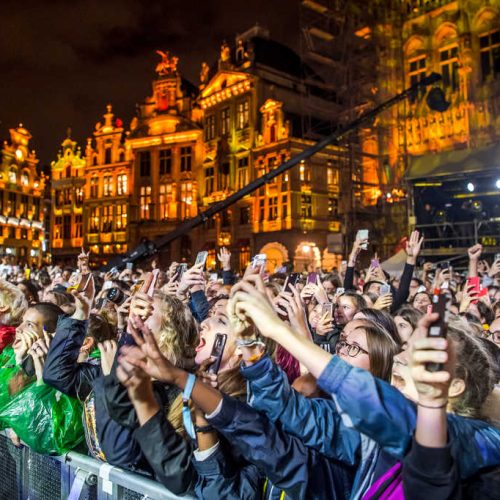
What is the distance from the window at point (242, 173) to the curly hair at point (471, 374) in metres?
32.7

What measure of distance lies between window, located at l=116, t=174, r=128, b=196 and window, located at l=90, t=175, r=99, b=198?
2377mm

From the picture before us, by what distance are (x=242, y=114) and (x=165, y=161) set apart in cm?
804

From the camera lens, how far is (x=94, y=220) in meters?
43.3

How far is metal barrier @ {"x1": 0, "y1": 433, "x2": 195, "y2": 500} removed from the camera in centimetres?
266

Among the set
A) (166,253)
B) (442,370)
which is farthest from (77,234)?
(442,370)

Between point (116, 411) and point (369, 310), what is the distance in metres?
2.35

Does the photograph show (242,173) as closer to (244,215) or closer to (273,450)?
(244,215)

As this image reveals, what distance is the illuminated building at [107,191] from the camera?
137 ft

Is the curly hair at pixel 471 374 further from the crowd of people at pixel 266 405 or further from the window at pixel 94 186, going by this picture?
the window at pixel 94 186

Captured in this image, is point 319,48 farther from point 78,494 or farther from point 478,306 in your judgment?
point 78,494

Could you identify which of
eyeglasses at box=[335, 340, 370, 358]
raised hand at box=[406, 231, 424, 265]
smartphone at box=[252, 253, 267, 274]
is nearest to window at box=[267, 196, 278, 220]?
raised hand at box=[406, 231, 424, 265]

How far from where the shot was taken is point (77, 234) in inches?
1791

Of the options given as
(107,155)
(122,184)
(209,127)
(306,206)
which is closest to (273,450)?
(306,206)

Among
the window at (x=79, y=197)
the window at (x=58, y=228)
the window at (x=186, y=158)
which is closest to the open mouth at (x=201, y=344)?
the window at (x=186, y=158)
